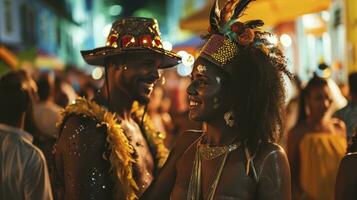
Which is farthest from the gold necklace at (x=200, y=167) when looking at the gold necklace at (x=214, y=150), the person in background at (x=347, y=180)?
the person in background at (x=347, y=180)

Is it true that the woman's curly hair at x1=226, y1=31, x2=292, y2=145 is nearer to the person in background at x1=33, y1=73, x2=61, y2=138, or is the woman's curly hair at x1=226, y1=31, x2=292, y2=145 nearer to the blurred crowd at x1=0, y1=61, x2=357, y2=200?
the blurred crowd at x1=0, y1=61, x2=357, y2=200

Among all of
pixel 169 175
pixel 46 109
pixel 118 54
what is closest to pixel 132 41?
pixel 118 54

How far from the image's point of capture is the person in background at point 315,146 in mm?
6488

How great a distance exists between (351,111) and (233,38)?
2319 millimetres

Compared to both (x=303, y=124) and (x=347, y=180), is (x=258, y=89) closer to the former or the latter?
(x=347, y=180)

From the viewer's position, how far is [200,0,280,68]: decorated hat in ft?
10.1

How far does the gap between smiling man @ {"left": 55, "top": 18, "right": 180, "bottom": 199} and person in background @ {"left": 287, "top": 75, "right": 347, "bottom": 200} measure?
2343 millimetres

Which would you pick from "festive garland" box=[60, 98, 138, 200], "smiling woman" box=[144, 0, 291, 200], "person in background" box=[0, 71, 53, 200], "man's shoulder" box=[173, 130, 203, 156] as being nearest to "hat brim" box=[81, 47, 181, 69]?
"festive garland" box=[60, 98, 138, 200]

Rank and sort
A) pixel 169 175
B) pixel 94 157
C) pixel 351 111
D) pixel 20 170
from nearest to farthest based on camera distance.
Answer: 1. pixel 169 175
2. pixel 94 157
3. pixel 20 170
4. pixel 351 111

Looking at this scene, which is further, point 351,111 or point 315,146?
point 315,146

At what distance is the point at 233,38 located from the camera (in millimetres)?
3121

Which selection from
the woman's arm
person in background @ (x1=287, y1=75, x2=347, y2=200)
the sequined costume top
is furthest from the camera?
person in background @ (x1=287, y1=75, x2=347, y2=200)

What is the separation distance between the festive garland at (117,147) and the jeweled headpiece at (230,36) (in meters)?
1.07

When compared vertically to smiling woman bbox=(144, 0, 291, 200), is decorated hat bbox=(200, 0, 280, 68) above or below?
above
